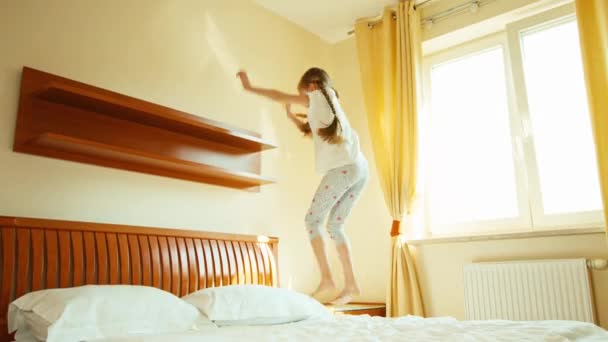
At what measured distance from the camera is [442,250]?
3674 millimetres

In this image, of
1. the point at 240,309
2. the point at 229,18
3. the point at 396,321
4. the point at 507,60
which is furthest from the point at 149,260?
the point at 507,60

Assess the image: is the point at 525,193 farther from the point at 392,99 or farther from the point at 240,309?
the point at 240,309

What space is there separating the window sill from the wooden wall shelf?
129 cm

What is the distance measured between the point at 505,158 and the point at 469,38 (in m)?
1.05

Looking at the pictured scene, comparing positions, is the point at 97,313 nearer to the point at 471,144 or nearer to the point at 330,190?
the point at 330,190

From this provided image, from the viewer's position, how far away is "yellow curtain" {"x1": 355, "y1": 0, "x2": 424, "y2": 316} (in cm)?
366

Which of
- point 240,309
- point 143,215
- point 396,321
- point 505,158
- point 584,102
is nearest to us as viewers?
point 396,321

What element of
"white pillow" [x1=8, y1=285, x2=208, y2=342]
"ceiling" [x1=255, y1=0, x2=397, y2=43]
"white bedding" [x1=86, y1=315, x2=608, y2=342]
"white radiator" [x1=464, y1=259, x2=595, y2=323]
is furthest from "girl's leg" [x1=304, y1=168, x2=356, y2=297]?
"ceiling" [x1=255, y1=0, x2=397, y2=43]

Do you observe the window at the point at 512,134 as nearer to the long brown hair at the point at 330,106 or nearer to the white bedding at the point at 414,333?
the long brown hair at the point at 330,106

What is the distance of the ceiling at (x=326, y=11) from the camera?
4074 mm

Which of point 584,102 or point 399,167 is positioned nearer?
point 584,102

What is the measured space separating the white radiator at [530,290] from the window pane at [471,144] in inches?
20.0

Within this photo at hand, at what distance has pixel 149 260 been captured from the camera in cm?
268

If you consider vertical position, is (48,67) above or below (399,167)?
above
